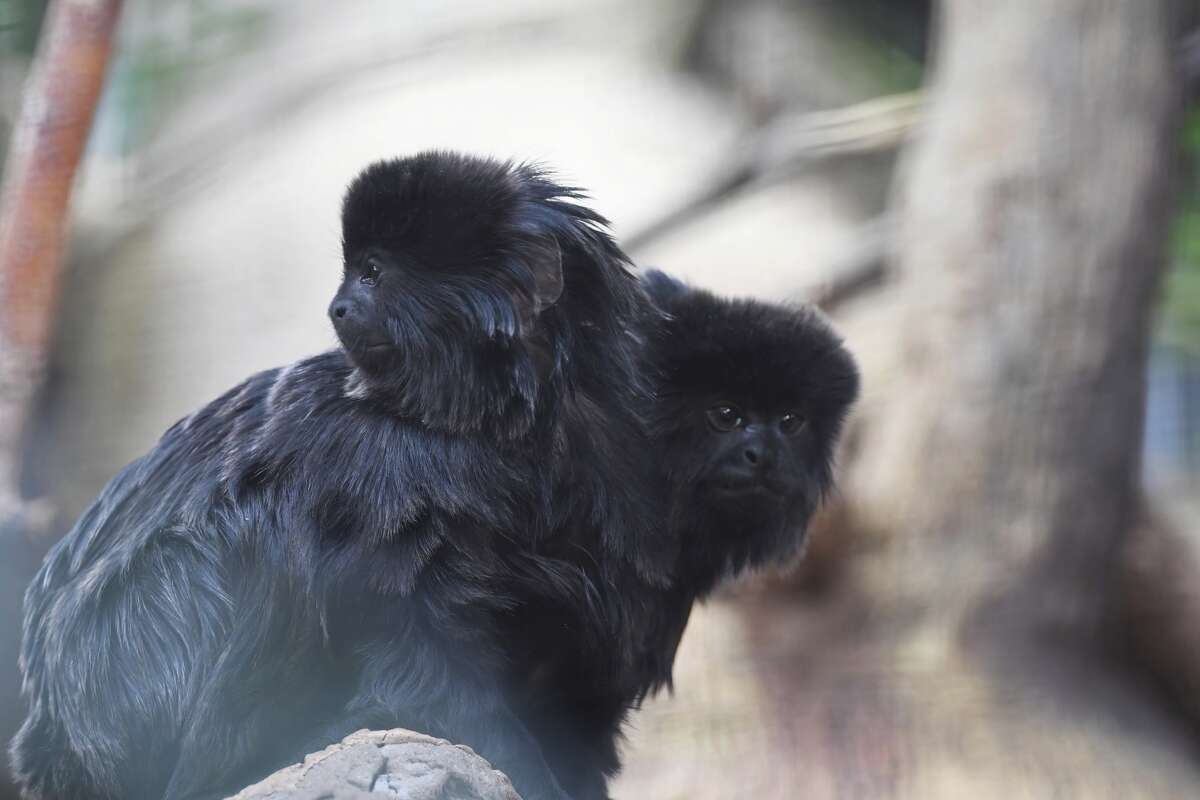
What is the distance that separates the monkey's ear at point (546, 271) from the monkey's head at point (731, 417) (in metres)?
0.44

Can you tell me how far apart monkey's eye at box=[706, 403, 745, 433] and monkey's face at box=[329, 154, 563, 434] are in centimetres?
57

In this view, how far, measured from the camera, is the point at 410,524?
221cm

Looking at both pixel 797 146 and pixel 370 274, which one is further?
pixel 797 146

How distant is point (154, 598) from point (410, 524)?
48 cm

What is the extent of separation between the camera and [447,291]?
241cm

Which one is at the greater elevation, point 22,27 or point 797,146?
point 22,27

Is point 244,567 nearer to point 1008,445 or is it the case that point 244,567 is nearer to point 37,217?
point 37,217

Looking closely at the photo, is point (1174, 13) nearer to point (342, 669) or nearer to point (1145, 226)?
point (1145, 226)

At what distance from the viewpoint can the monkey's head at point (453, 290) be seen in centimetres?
234

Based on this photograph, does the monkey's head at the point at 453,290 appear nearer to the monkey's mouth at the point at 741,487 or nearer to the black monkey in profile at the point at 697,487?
the black monkey in profile at the point at 697,487

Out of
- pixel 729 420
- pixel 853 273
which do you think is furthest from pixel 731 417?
pixel 853 273

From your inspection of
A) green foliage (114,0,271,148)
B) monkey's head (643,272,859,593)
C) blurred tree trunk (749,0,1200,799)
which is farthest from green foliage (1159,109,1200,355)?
green foliage (114,0,271,148)

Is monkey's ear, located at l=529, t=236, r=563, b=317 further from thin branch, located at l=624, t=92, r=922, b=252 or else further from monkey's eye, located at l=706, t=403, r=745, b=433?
thin branch, located at l=624, t=92, r=922, b=252

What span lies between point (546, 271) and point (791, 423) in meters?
0.80
